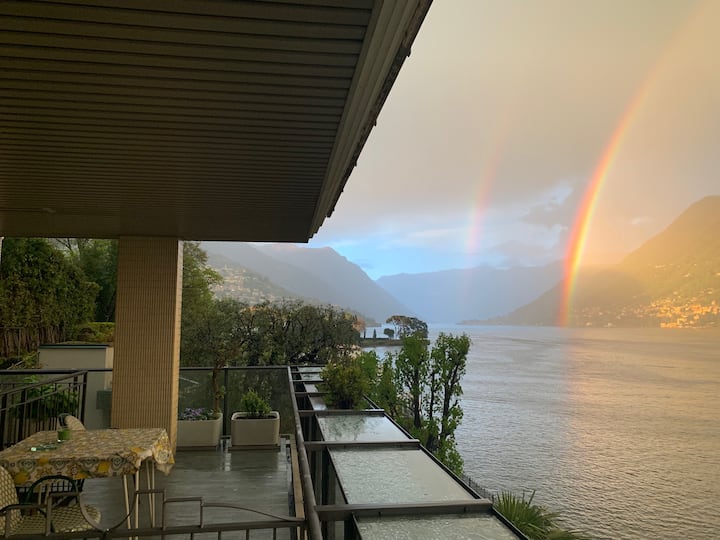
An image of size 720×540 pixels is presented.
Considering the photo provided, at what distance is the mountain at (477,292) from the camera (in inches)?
4429

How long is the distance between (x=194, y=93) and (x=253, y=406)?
5.53 m

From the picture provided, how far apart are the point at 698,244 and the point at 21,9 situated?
312 feet

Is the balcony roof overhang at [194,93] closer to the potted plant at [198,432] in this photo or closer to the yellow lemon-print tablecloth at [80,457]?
the yellow lemon-print tablecloth at [80,457]

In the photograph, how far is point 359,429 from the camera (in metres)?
4.12

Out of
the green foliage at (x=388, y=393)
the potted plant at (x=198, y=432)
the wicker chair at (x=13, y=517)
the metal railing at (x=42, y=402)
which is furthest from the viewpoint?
the green foliage at (x=388, y=393)

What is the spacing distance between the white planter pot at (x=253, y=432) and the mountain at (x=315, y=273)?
158 ft

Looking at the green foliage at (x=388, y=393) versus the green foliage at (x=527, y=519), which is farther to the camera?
the green foliage at (x=388, y=393)

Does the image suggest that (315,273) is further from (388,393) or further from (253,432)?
(253,432)

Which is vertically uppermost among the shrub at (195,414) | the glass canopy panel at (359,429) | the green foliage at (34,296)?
the green foliage at (34,296)

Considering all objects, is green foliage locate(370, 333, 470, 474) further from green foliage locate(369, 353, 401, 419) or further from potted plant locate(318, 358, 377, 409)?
potted plant locate(318, 358, 377, 409)

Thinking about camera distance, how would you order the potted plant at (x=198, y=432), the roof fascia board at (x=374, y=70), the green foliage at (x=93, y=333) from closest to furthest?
the roof fascia board at (x=374, y=70), the potted plant at (x=198, y=432), the green foliage at (x=93, y=333)

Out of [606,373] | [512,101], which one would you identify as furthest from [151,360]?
[606,373]

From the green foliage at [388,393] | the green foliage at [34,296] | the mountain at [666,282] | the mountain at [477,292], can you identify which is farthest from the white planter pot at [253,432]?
the mountain at [477,292]

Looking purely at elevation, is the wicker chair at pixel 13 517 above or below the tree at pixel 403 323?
below
